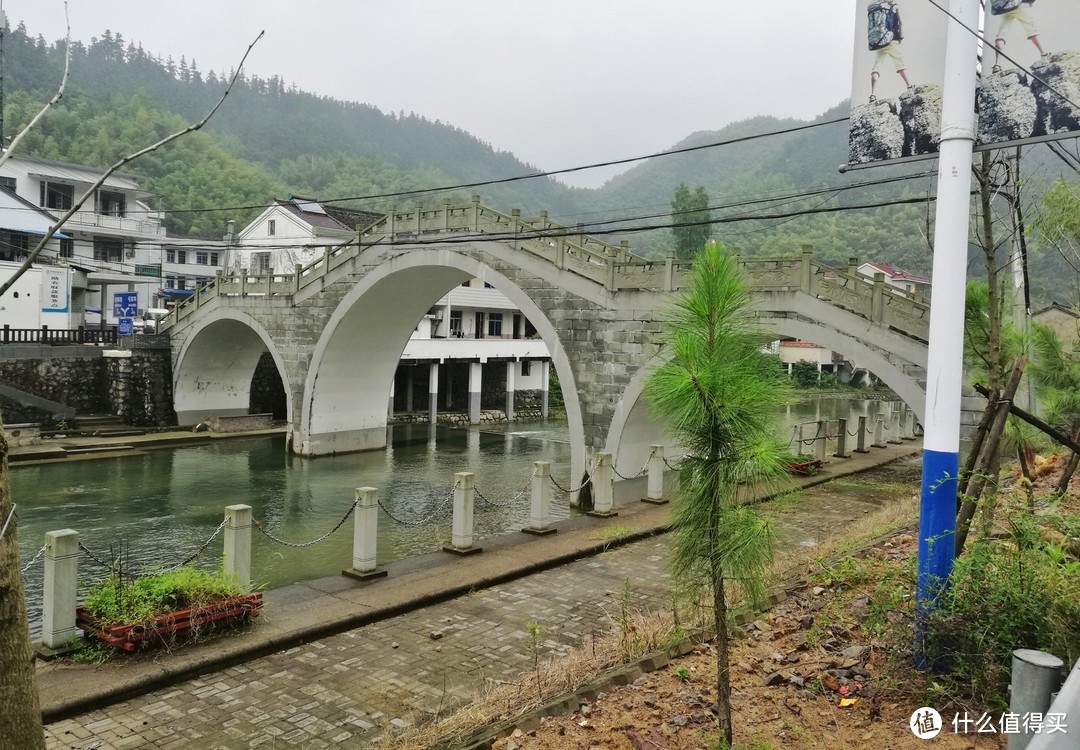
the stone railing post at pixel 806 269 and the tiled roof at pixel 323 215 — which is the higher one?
the tiled roof at pixel 323 215

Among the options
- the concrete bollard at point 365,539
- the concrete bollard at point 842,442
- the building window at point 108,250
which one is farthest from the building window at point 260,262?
the concrete bollard at point 365,539

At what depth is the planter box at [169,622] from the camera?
6789mm

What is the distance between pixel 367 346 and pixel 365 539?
17.0 m

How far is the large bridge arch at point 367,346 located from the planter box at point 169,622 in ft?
44.1

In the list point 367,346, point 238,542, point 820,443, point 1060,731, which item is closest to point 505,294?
point 367,346

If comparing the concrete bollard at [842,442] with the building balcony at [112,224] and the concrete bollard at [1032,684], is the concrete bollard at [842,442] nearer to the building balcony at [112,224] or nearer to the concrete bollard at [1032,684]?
the concrete bollard at [1032,684]

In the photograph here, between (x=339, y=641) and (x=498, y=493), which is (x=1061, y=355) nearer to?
(x=339, y=641)

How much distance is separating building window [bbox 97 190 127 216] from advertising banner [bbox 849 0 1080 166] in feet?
133

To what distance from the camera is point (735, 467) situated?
4.30 m

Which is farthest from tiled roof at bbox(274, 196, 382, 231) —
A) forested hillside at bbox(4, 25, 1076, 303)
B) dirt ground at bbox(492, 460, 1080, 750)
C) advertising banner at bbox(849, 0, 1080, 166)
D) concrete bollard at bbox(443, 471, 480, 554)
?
dirt ground at bbox(492, 460, 1080, 750)

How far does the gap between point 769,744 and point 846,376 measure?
55248 mm

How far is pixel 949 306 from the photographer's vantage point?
516 centimetres

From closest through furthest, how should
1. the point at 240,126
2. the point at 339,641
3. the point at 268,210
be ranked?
→ the point at 339,641 → the point at 268,210 → the point at 240,126

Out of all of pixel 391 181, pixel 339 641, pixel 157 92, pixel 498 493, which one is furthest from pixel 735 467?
pixel 157 92
